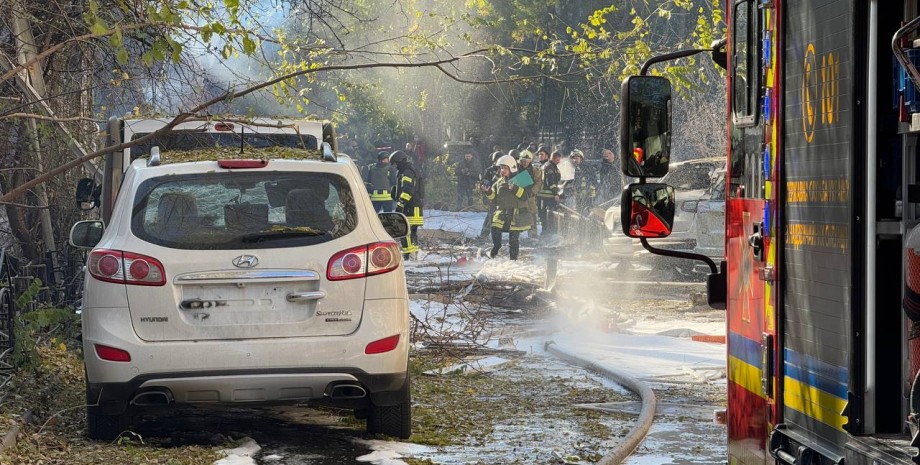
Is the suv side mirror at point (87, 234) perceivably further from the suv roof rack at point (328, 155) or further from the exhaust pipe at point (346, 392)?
the exhaust pipe at point (346, 392)

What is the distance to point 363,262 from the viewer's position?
743cm

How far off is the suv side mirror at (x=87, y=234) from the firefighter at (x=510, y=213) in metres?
15.3

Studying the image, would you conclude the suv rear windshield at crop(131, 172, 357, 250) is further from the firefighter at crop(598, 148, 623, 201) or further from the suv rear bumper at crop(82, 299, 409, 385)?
the firefighter at crop(598, 148, 623, 201)

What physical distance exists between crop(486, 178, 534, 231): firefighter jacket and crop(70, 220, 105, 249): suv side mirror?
15.4m

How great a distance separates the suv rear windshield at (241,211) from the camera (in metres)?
7.39

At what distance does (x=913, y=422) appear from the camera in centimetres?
314

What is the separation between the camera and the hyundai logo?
729 cm

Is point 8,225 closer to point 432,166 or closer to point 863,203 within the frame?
point 863,203

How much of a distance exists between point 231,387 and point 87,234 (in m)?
1.69

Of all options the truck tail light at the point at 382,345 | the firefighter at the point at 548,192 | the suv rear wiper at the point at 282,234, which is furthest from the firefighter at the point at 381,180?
the truck tail light at the point at 382,345

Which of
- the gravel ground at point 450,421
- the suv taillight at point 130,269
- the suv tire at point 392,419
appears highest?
the suv taillight at point 130,269

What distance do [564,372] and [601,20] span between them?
5468 mm

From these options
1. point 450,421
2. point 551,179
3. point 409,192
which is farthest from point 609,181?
point 450,421

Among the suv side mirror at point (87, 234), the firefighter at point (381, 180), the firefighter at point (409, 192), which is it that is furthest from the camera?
the firefighter at point (381, 180)
